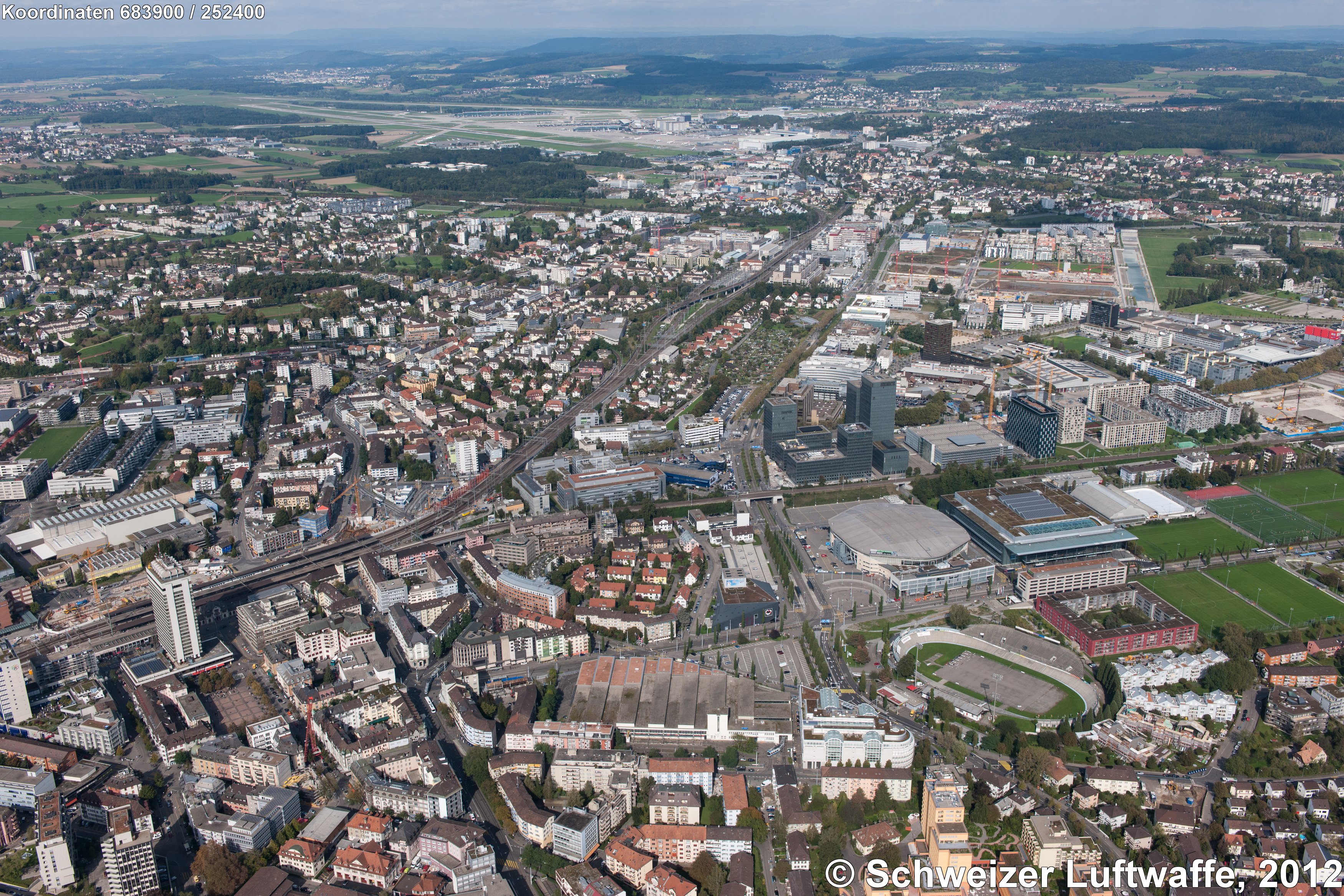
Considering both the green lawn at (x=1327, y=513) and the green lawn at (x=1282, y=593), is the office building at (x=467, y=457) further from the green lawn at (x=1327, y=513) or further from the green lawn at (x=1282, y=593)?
the green lawn at (x=1327, y=513)

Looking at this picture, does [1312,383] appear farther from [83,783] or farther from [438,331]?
[83,783]

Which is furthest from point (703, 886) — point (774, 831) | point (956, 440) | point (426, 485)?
point (956, 440)

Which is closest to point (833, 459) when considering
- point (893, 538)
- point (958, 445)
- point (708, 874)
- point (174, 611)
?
point (958, 445)

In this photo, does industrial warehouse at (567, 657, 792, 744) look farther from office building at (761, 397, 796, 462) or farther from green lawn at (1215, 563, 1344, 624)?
green lawn at (1215, 563, 1344, 624)

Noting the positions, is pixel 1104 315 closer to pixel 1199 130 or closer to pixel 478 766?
pixel 478 766

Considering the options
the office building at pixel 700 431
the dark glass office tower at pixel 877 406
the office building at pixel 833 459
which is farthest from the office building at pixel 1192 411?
Result: the office building at pixel 700 431

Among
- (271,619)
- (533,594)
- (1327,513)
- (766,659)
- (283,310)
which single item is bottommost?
(766,659)
